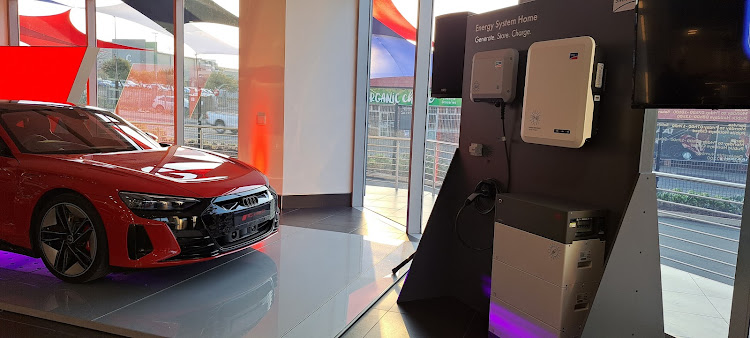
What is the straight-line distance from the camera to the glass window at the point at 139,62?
8.02 meters

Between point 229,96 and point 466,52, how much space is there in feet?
16.0

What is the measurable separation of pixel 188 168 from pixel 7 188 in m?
1.12

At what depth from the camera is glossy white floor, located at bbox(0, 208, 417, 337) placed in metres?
2.85

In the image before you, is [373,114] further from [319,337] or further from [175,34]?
[319,337]

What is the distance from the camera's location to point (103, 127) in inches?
162

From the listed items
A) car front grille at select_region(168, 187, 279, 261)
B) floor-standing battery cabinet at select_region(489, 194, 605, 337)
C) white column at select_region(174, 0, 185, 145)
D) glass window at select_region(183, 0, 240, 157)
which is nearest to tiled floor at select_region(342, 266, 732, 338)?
floor-standing battery cabinet at select_region(489, 194, 605, 337)

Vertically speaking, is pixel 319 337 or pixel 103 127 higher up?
pixel 103 127

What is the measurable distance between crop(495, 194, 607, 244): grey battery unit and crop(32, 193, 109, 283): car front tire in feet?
7.84

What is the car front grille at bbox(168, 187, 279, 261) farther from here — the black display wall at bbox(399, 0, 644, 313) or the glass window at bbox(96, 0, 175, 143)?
the glass window at bbox(96, 0, 175, 143)

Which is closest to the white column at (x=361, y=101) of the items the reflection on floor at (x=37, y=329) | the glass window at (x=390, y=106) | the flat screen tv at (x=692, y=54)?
the glass window at (x=390, y=106)

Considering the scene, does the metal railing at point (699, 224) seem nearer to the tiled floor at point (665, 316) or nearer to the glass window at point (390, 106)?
the tiled floor at point (665, 316)

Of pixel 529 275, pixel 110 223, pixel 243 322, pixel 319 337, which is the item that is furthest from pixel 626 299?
pixel 110 223

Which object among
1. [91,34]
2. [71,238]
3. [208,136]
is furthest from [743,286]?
[91,34]

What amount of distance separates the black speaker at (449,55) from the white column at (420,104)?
1362mm
